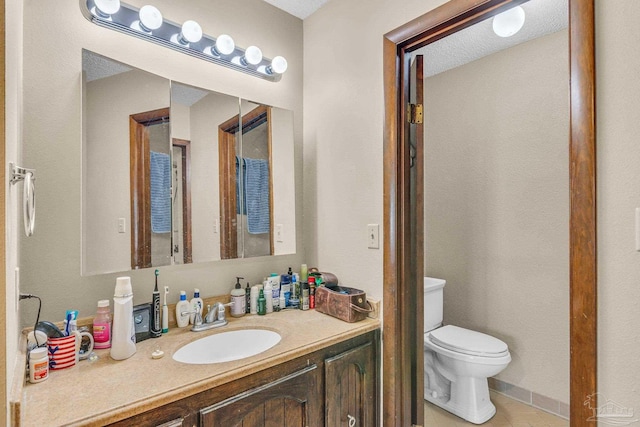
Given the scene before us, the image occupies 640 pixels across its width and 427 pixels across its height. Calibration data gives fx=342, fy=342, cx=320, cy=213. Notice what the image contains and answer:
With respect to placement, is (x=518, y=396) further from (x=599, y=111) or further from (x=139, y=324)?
(x=139, y=324)

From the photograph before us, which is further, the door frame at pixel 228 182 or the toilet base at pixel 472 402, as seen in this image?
the toilet base at pixel 472 402

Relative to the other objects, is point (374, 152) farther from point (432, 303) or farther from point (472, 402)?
point (472, 402)

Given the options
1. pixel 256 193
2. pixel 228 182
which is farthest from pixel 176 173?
pixel 256 193

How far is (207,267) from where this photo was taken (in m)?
1.62

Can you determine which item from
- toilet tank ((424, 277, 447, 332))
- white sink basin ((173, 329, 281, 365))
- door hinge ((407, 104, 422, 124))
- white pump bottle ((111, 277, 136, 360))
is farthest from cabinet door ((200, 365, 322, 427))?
toilet tank ((424, 277, 447, 332))

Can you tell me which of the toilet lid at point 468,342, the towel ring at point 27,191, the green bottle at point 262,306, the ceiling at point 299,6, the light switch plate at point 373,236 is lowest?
the toilet lid at point 468,342

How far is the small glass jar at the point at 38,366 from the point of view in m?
0.97

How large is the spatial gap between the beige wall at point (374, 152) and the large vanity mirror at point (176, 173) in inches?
8.6

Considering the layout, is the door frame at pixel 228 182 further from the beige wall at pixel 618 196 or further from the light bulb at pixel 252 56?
the beige wall at pixel 618 196

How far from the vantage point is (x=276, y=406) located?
46.3 inches

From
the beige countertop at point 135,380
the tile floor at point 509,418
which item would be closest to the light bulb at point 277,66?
the beige countertop at point 135,380

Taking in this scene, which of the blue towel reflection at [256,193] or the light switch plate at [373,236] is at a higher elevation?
the blue towel reflection at [256,193]

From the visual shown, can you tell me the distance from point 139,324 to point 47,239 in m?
0.44

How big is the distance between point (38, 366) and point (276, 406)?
720mm
